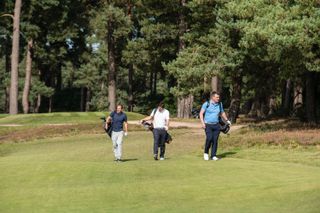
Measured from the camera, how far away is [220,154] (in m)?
23.5

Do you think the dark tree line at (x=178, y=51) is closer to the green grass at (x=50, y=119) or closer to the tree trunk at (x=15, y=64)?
the tree trunk at (x=15, y=64)

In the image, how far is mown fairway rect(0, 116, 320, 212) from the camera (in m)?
12.7

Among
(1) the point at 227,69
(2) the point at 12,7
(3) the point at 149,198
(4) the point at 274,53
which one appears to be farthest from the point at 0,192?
(2) the point at 12,7

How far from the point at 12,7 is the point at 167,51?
55.5ft

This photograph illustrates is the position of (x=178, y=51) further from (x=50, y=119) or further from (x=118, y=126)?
(x=118, y=126)

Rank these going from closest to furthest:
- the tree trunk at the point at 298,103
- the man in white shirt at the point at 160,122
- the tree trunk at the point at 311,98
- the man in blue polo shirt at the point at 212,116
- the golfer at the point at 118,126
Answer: the man in blue polo shirt at the point at 212,116 < the golfer at the point at 118,126 < the man in white shirt at the point at 160,122 < the tree trunk at the point at 311,98 < the tree trunk at the point at 298,103

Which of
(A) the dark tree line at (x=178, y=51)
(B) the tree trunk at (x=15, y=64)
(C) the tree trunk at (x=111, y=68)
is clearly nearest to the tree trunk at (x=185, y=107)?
(A) the dark tree line at (x=178, y=51)

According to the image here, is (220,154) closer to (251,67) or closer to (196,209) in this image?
(196,209)

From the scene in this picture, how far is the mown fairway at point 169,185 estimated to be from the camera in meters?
12.7

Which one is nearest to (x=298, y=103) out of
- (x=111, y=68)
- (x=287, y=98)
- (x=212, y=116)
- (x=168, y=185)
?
(x=287, y=98)

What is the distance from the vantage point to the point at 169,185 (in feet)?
49.0

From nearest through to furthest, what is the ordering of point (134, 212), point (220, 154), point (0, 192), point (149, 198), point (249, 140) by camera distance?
1. point (134, 212)
2. point (149, 198)
3. point (0, 192)
4. point (220, 154)
5. point (249, 140)

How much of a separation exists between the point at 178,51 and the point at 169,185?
4179cm

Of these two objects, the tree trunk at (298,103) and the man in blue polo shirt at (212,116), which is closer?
the man in blue polo shirt at (212,116)
